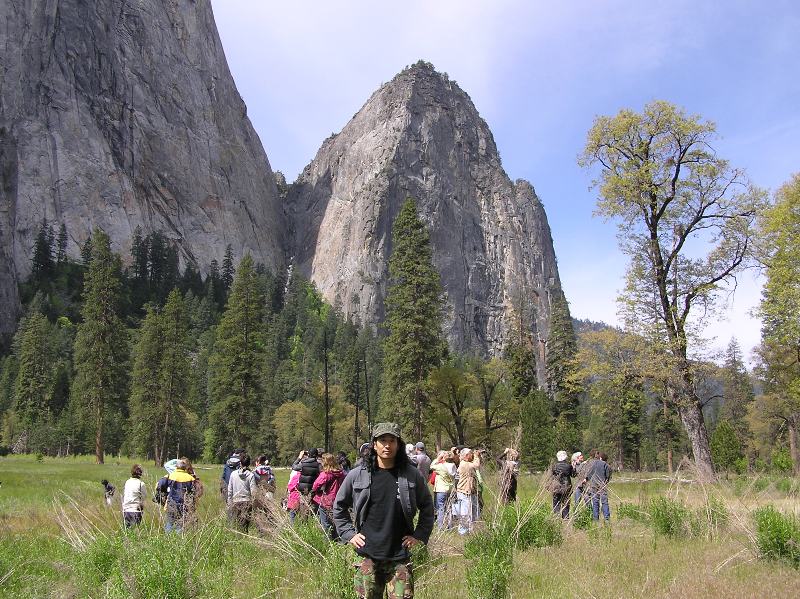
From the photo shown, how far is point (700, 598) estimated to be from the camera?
5328mm

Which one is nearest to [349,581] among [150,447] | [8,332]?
[150,447]

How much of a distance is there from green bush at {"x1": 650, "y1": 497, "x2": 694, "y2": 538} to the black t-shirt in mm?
5608

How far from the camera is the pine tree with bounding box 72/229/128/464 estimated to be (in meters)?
36.4

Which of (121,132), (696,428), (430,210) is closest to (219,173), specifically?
(121,132)

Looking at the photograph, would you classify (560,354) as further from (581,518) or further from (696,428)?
(581,518)

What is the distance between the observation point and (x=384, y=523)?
4523 millimetres

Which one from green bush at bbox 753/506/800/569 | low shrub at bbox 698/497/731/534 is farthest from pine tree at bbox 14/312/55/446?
green bush at bbox 753/506/800/569

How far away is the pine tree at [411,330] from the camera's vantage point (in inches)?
1228

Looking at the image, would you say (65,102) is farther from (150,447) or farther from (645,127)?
(645,127)

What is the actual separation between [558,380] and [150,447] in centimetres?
3321

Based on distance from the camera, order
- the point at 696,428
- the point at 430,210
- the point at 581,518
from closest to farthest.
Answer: the point at 581,518 → the point at 696,428 → the point at 430,210

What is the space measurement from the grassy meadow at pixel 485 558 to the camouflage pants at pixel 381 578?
0.72m

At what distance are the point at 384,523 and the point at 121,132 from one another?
125 meters

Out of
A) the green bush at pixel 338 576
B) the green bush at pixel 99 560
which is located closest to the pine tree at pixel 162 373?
the green bush at pixel 99 560
